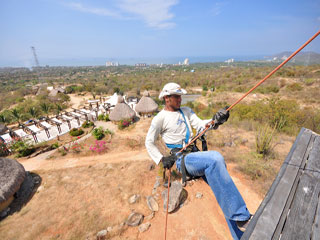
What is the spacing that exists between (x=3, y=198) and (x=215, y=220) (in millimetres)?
8368

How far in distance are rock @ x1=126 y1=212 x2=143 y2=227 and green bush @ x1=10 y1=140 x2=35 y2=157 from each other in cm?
1079

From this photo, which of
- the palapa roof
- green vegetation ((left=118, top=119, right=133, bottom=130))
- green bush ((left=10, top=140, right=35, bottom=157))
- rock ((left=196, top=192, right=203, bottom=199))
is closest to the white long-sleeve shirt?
rock ((left=196, top=192, right=203, bottom=199))

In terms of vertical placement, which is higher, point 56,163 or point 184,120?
point 184,120

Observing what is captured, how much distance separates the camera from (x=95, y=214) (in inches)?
196

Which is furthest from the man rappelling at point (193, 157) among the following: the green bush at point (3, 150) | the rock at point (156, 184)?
the green bush at point (3, 150)

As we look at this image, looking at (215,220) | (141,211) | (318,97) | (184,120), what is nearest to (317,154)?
(184,120)

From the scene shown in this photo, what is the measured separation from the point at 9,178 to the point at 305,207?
9.94m

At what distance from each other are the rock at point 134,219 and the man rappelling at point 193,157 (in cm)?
312

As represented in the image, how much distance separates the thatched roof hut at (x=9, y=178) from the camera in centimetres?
606

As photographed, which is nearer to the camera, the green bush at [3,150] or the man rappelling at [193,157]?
the man rappelling at [193,157]

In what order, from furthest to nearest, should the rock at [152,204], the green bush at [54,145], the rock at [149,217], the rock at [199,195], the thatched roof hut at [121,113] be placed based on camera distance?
the thatched roof hut at [121,113] → the green bush at [54,145] → the rock at [199,195] → the rock at [152,204] → the rock at [149,217]

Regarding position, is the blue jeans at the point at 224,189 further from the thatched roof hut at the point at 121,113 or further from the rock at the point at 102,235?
the thatched roof hut at the point at 121,113

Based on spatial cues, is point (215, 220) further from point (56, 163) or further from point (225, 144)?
point (56, 163)

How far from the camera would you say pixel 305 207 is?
1.08 meters
